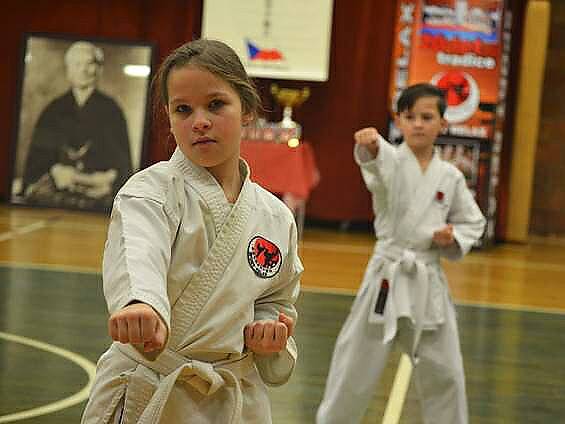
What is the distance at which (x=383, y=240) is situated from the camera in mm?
4121

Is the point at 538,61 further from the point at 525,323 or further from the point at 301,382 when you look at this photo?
the point at 301,382

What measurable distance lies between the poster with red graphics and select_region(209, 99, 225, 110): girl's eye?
8.61 m

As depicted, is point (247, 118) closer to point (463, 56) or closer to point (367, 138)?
point (367, 138)

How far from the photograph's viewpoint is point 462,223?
163 inches

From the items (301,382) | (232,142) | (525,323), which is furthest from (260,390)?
(525,323)

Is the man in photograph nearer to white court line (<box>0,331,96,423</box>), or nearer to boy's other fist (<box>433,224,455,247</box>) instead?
white court line (<box>0,331,96,423</box>)

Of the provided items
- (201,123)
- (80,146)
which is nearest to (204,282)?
(201,123)

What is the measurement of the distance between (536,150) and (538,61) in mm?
1236

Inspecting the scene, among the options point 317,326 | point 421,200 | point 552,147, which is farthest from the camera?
point 552,147

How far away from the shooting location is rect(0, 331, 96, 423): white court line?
4.13m

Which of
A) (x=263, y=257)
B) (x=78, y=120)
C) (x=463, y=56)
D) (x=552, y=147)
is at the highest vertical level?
(x=463, y=56)

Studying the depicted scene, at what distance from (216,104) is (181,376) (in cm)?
48

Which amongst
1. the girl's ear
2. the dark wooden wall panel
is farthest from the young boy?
the dark wooden wall panel

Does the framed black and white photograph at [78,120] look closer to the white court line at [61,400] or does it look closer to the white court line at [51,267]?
the white court line at [51,267]
